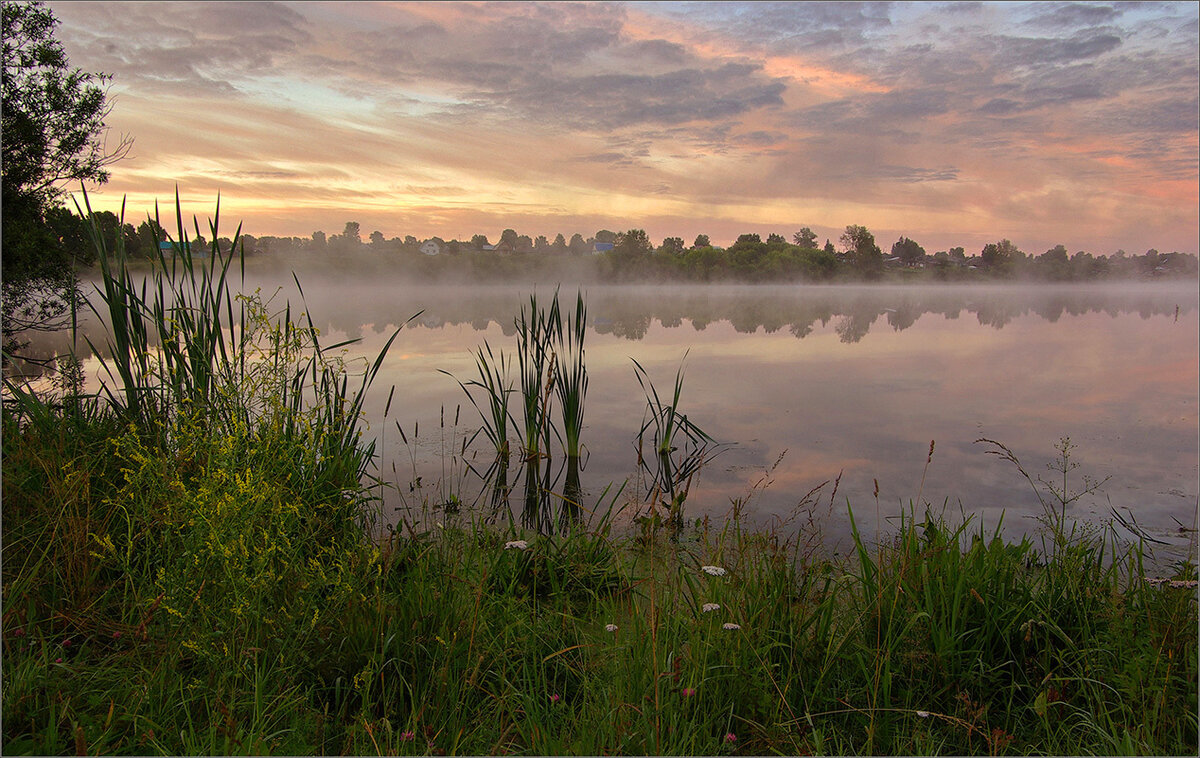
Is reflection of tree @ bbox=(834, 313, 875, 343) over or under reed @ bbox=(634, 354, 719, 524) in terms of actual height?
over

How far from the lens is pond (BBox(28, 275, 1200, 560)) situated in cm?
498

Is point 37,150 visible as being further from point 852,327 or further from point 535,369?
point 852,327

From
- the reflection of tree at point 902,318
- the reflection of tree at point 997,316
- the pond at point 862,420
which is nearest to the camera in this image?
the pond at point 862,420

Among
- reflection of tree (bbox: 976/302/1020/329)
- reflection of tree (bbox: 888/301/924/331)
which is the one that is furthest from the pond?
reflection of tree (bbox: 976/302/1020/329)

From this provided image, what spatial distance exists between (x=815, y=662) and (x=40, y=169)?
11.7 m

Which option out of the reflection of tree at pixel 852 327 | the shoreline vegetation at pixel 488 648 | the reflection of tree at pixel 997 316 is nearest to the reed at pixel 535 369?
the shoreline vegetation at pixel 488 648

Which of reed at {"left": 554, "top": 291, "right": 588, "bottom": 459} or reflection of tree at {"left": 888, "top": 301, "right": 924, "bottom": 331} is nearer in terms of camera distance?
reed at {"left": 554, "top": 291, "right": 588, "bottom": 459}

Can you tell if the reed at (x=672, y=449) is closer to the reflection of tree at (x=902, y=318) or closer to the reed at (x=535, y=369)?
the reed at (x=535, y=369)

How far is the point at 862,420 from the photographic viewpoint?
7512mm

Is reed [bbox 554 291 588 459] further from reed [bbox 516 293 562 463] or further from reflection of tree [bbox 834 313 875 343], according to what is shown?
reflection of tree [bbox 834 313 875 343]

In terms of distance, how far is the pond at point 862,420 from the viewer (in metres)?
4.98

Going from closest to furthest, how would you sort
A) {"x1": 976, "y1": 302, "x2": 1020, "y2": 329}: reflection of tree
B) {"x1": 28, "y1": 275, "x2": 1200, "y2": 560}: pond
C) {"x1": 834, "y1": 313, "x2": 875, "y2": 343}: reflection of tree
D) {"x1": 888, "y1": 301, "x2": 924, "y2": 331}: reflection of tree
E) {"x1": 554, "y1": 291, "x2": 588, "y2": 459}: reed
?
{"x1": 28, "y1": 275, "x2": 1200, "y2": 560}: pond
{"x1": 554, "y1": 291, "x2": 588, "y2": 459}: reed
{"x1": 834, "y1": 313, "x2": 875, "y2": 343}: reflection of tree
{"x1": 888, "y1": 301, "x2": 924, "y2": 331}: reflection of tree
{"x1": 976, "y1": 302, "x2": 1020, "y2": 329}: reflection of tree

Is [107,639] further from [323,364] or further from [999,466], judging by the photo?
[999,466]

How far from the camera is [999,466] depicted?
19.0 ft
